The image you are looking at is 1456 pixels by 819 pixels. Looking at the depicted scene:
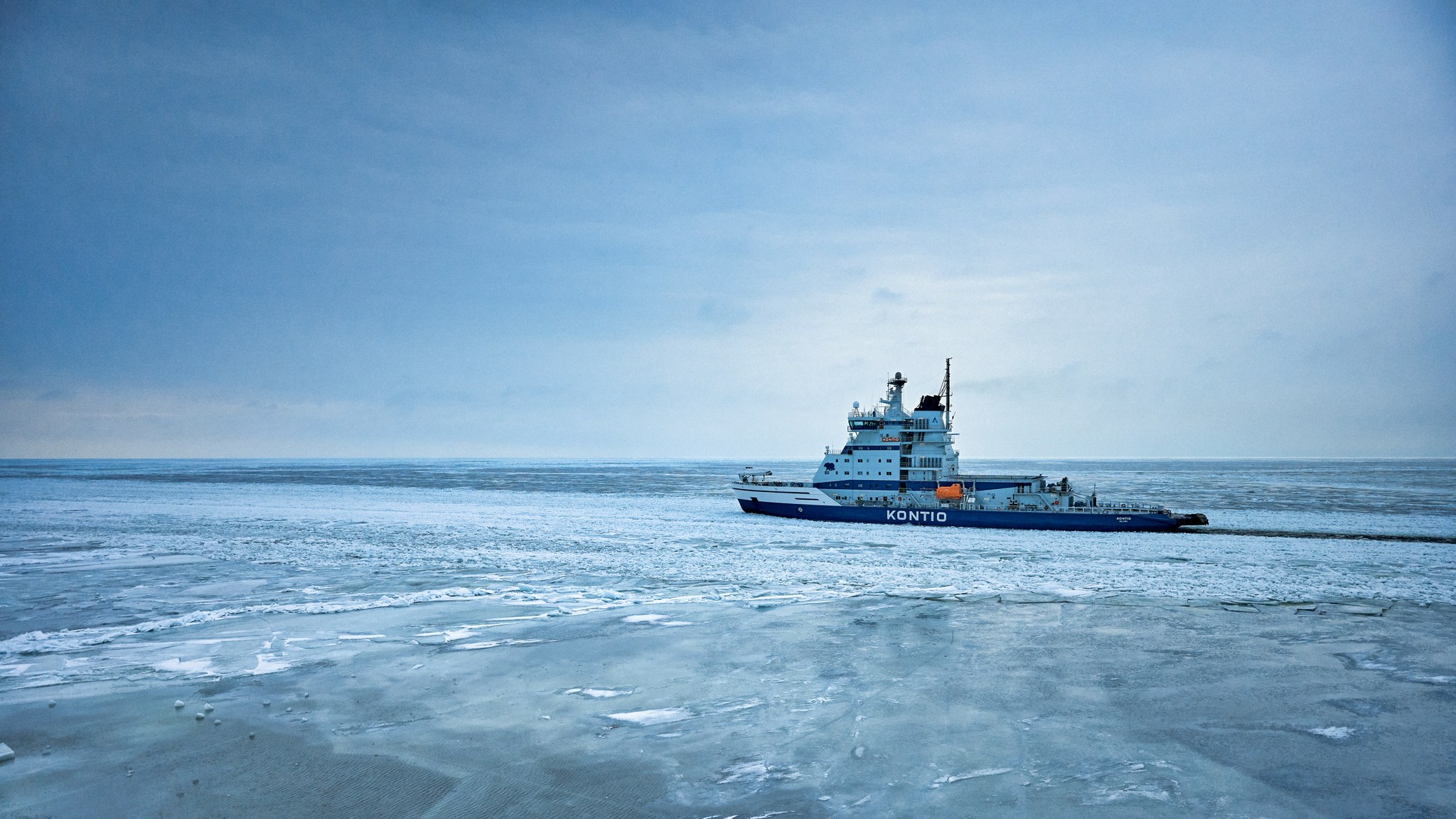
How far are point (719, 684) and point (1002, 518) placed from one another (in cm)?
3303

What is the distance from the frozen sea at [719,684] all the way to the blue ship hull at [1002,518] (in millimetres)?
12014

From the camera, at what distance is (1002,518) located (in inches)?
1598

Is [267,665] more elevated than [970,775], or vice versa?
[970,775]

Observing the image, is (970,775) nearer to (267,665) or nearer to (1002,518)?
(267,665)

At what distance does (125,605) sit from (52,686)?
7.15 meters

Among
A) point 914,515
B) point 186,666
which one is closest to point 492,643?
point 186,666

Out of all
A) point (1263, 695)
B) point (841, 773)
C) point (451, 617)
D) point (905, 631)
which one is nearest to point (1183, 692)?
point (1263, 695)

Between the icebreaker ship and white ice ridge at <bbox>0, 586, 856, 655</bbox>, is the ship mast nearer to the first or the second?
the icebreaker ship

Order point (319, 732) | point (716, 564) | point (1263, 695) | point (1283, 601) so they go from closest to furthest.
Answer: point (319, 732) < point (1263, 695) < point (1283, 601) < point (716, 564)

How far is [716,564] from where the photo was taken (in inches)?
963

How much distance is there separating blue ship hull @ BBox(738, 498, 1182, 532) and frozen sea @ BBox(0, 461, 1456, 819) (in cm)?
1201

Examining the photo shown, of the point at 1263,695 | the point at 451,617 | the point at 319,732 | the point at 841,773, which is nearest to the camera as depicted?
the point at 841,773

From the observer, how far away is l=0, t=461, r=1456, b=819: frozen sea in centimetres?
788

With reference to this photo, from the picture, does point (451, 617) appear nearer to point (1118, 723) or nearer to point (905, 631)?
point (905, 631)
